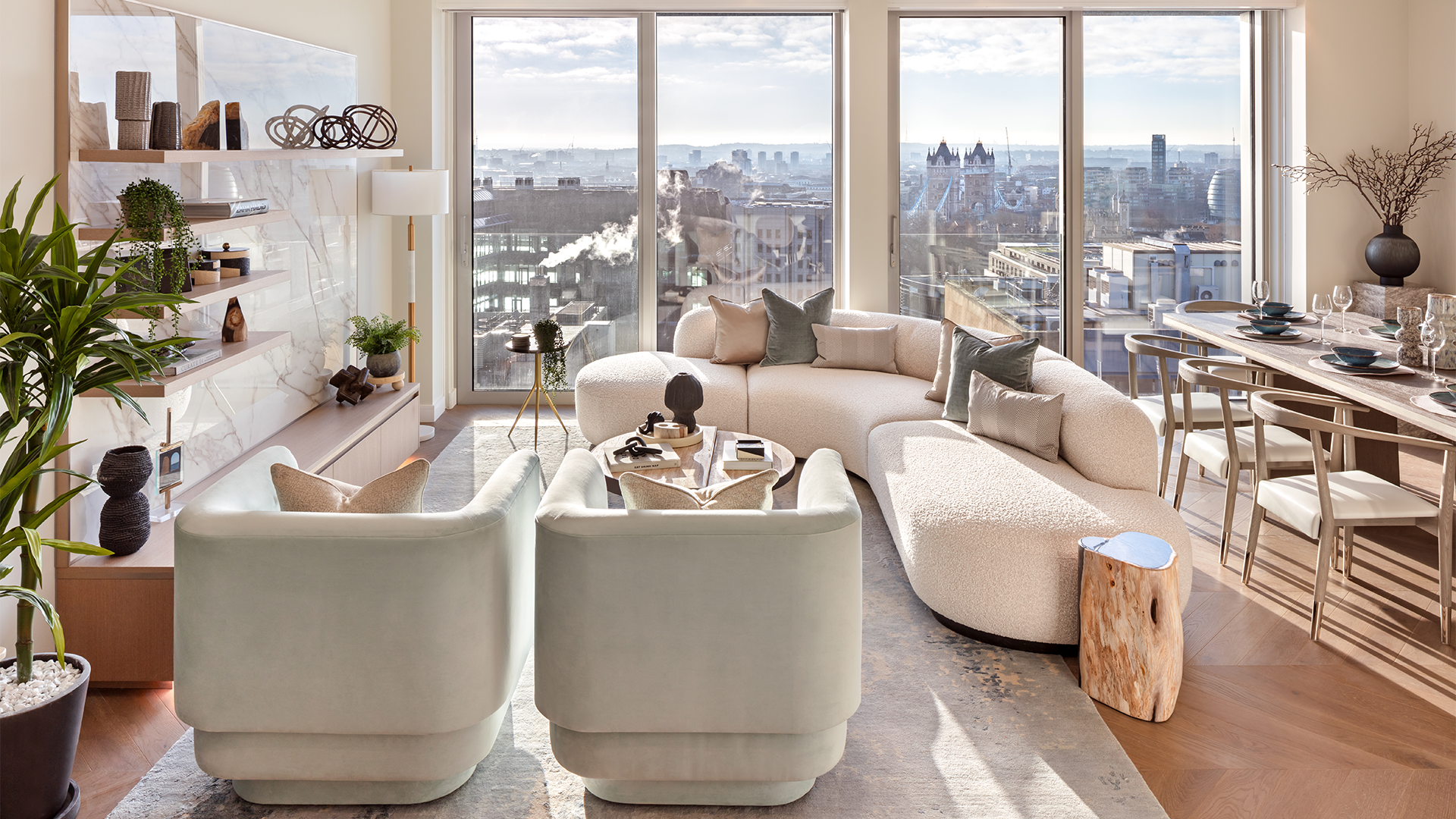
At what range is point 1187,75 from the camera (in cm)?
704

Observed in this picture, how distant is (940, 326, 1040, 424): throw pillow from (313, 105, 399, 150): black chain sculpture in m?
3.07

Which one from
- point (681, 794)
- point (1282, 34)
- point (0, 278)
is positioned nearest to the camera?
point (0, 278)

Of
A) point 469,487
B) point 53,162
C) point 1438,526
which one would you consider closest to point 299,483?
point 53,162

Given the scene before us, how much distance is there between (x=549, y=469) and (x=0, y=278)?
3405 mm

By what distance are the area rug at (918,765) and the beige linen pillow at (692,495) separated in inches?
28.7

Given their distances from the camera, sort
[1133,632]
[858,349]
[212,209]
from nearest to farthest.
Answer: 1. [1133,632]
2. [212,209]
3. [858,349]

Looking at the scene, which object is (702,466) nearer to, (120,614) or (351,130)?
(120,614)

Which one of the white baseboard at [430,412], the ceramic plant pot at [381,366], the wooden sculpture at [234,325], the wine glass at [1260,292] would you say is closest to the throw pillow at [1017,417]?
the wine glass at [1260,292]

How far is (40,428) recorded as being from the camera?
7.77 ft

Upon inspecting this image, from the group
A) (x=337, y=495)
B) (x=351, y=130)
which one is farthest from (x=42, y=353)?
(x=351, y=130)

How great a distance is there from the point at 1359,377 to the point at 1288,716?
163 cm

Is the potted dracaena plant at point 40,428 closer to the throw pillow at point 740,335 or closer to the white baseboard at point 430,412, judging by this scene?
the throw pillow at point 740,335

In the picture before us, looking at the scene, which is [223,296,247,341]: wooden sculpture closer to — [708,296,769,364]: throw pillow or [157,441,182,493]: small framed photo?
[157,441,182,493]: small framed photo

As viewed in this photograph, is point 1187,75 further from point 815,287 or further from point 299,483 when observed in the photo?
point 299,483
